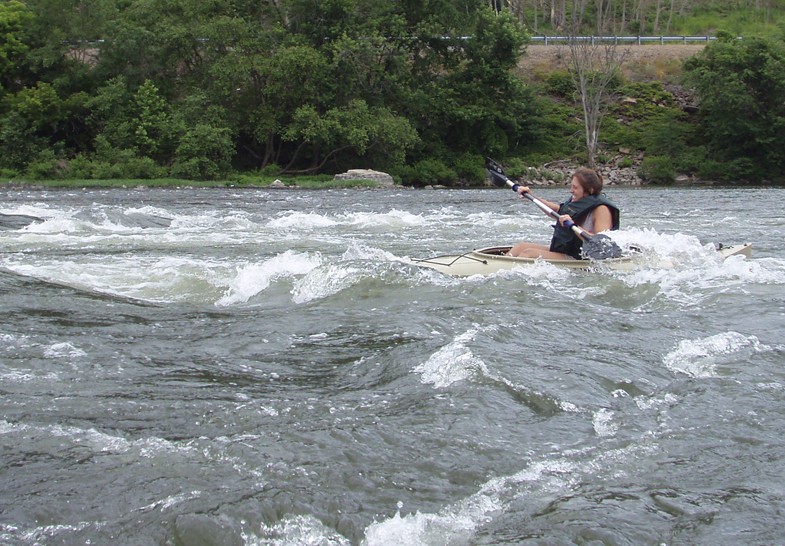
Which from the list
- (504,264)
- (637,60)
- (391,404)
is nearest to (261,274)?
(504,264)

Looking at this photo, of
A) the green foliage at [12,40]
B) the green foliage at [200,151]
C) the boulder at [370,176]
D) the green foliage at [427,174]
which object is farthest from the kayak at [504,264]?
the green foliage at [12,40]

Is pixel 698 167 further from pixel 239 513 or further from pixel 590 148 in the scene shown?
pixel 239 513

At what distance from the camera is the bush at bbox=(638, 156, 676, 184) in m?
34.1

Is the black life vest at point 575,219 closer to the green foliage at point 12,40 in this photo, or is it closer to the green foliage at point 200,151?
A: the green foliage at point 200,151

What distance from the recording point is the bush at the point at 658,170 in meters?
34.1

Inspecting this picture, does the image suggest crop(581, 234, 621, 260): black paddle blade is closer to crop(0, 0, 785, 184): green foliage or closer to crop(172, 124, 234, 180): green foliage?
crop(0, 0, 785, 184): green foliage

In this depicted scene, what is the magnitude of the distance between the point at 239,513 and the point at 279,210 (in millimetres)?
15487

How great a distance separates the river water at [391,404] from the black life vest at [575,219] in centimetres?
61

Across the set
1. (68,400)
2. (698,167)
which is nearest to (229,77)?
(698,167)

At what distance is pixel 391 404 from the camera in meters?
4.86

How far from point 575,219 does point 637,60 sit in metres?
35.9

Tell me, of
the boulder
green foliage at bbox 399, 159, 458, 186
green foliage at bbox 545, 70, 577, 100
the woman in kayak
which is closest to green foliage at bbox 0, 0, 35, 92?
the boulder

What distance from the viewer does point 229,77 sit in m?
30.7

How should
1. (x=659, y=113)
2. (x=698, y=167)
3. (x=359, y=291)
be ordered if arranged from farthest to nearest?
(x=659, y=113) < (x=698, y=167) < (x=359, y=291)
